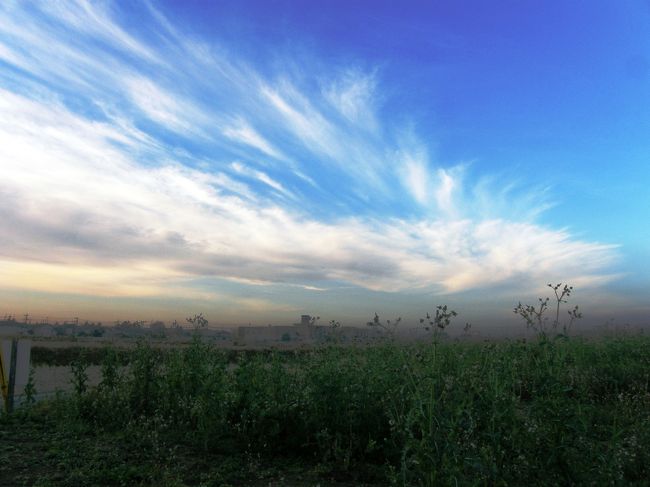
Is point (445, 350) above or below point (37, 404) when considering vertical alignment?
above

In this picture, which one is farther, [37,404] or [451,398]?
[37,404]

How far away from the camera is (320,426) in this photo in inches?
213

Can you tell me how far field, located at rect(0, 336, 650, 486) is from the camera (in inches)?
161

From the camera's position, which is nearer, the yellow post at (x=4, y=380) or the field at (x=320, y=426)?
the field at (x=320, y=426)

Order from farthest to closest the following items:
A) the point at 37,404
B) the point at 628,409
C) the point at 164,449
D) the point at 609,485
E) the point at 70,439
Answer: the point at 37,404 → the point at 628,409 → the point at 70,439 → the point at 164,449 → the point at 609,485

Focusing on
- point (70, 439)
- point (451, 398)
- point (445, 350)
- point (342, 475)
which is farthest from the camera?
point (445, 350)

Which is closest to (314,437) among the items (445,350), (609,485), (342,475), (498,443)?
(342,475)

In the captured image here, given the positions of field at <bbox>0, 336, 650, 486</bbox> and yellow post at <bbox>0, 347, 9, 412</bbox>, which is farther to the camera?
yellow post at <bbox>0, 347, 9, 412</bbox>

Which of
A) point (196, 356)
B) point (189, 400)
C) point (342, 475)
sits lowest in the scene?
point (342, 475)

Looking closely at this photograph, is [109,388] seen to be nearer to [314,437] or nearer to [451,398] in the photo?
[314,437]

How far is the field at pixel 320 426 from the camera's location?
4078 mm

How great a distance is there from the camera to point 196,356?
6684 mm

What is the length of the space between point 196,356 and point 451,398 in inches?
141

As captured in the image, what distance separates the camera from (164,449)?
18.1 ft
